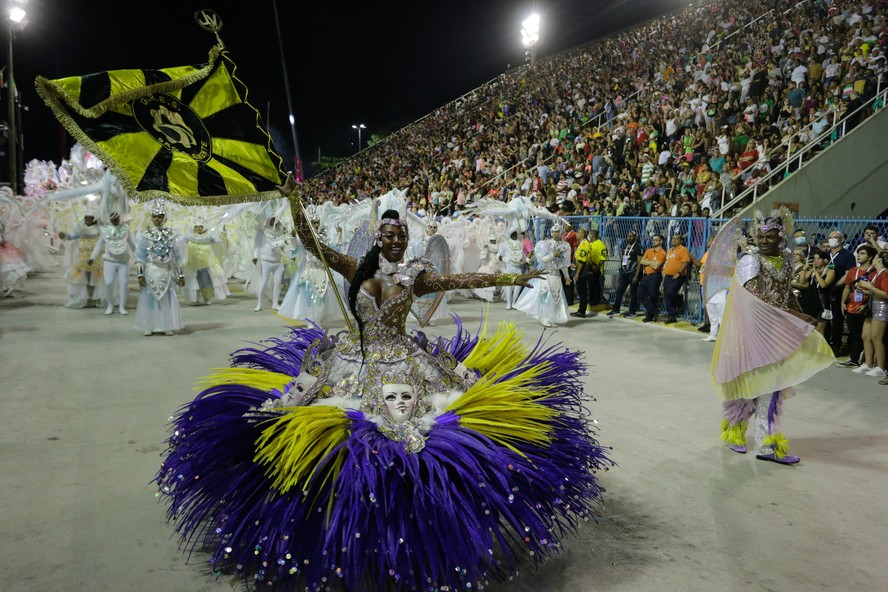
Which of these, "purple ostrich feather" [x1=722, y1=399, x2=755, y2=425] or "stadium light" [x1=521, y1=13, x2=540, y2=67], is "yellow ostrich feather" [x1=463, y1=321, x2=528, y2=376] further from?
"stadium light" [x1=521, y1=13, x2=540, y2=67]

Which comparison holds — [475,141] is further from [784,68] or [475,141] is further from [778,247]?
[778,247]

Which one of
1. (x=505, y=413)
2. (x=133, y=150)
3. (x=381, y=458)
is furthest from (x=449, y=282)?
(x=133, y=150)

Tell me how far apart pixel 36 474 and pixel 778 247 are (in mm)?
5414

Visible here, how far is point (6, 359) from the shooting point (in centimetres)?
763

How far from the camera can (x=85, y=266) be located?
11.6 metres

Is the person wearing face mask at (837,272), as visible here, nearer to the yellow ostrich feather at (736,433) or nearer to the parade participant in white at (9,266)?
the yellow ostrich feather at (736,433)

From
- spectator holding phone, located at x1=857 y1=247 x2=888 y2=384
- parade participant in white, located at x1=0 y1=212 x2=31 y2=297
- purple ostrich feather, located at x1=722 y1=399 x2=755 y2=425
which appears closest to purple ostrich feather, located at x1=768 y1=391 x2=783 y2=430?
purple ostrich feather, located at x1=722 y1=399 x2=755 y2=425

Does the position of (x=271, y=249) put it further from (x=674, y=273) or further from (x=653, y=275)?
(x=674, y=273)

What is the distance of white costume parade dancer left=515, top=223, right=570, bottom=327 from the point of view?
1141 centimetres

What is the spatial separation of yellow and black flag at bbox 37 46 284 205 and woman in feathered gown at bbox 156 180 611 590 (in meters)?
0.32

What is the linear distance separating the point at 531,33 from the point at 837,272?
29.0m

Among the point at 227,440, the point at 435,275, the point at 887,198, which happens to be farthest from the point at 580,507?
the point at 887,198

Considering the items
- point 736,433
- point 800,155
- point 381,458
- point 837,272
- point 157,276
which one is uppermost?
point 800,155

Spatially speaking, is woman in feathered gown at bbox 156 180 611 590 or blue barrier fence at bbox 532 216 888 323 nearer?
woman in feathered gown at bbox 156 180 611 590
